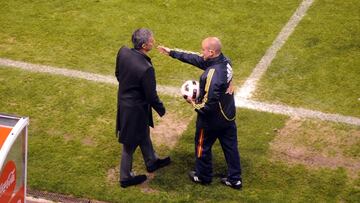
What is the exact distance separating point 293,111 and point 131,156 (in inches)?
110

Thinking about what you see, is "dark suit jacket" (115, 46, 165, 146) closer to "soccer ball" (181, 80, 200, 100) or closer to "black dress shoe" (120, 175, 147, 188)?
"soccer ball" (181, 80, 200, 100)

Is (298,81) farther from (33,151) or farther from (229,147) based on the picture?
Answer: (33,151)

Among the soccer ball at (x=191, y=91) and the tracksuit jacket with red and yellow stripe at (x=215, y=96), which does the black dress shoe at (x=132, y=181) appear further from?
the soccer ball at (x=191, y=91)

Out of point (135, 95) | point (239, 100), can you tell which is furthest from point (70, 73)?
point (135, 95)

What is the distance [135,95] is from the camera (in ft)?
24.5

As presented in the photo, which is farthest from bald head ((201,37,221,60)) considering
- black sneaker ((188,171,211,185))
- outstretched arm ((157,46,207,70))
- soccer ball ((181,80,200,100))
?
black sneaker ((188,171,211,185))

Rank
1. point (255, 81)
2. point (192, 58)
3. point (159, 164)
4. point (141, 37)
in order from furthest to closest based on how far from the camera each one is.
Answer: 1. point (255, 81)
2. point (159, 164)
3. point (192, 58)
4. point (141, 37)

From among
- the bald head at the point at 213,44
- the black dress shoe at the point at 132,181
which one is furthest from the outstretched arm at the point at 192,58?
the black dress shoe at the point at 132,181

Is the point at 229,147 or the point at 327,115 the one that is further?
the point at 327,115

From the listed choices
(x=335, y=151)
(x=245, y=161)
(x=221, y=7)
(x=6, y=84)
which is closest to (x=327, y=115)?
(x=335, y=151)

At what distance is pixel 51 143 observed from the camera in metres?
8.73

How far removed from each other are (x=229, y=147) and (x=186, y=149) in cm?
106

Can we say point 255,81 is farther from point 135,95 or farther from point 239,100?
point 135,95

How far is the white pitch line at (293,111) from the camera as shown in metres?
9.36
